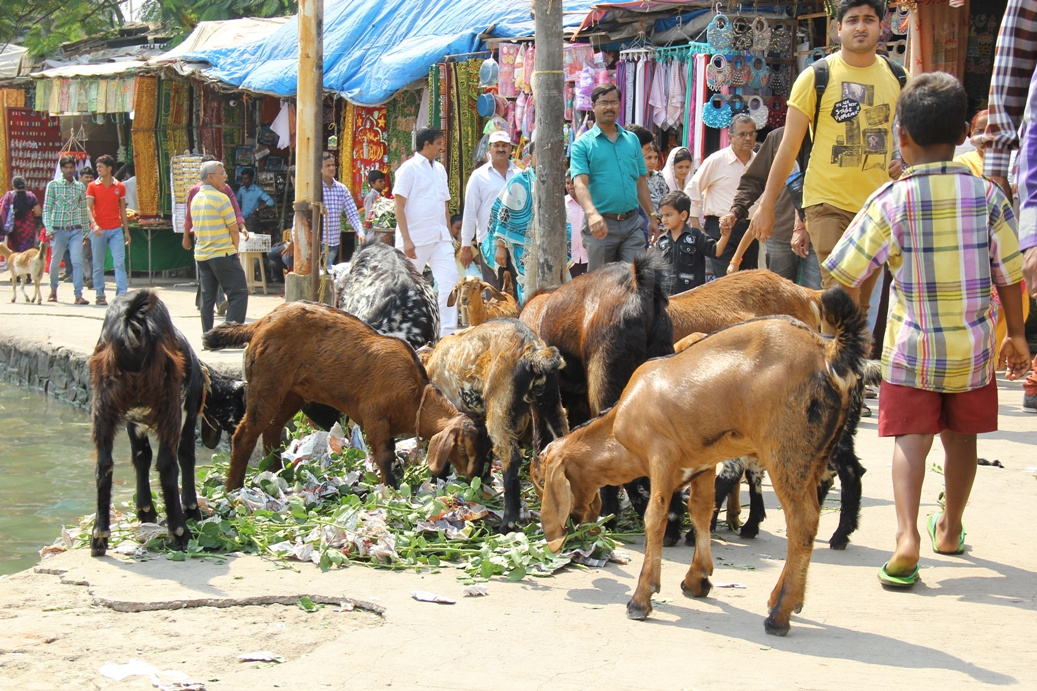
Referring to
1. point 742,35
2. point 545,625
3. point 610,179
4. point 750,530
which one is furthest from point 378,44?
point 545,625

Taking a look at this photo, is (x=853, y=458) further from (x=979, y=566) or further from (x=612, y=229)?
(x=612, y=229)

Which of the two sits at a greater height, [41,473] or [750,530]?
[750,530]

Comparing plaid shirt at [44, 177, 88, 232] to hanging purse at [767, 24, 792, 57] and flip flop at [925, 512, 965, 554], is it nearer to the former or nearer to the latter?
hanging purse at [767, 24, 792, 57]

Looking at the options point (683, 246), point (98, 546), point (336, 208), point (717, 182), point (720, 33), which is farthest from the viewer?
point (336, 208)

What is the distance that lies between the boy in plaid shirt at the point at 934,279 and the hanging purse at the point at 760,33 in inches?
269

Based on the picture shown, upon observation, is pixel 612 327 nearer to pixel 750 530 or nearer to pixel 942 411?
pixel 750 530

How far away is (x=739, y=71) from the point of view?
36.0 ft

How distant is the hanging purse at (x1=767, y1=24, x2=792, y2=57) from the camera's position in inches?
435

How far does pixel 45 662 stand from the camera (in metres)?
3.84

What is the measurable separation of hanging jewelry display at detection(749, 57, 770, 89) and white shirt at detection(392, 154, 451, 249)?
129 inches

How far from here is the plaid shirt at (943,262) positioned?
428 centimetres

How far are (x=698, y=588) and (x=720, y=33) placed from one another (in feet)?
25.1

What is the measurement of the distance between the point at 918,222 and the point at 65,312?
1369 cm

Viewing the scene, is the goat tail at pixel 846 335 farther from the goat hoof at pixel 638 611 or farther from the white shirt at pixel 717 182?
the white shirt at pixel 717 182
